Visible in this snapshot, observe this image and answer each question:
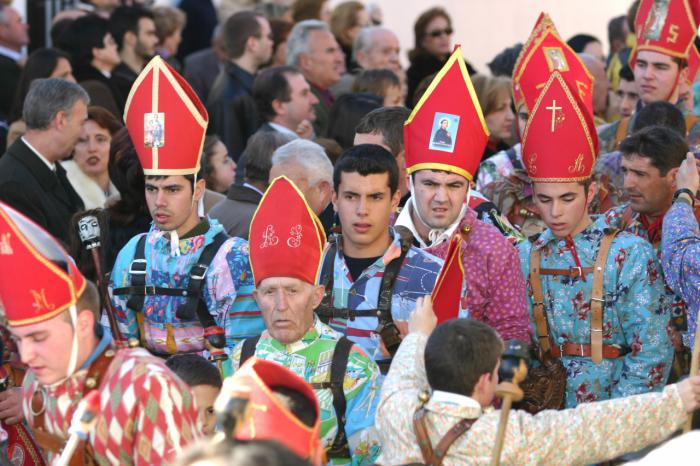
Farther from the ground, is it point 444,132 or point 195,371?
point 444,132

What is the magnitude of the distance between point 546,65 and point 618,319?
5.96 feet

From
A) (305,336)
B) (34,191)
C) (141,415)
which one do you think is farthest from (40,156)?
(141,415)

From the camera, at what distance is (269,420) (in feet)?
12.7

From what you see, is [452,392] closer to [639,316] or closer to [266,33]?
[639,316]

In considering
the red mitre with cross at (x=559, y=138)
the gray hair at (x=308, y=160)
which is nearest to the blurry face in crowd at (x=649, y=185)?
the red mitre with cross at (x=559, y=138)

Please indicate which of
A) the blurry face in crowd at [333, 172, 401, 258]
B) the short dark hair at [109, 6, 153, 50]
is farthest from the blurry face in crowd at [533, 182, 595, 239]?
the short dark hair at [109, 6, 153, 50]

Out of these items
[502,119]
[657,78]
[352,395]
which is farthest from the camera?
[502,119]

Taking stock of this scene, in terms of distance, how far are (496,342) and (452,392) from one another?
0.73 ft

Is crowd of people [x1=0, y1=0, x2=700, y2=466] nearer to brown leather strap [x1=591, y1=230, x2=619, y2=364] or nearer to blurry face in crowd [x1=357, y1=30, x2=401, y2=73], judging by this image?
brown leather strap [x1=591, y1=230, x2=619, y2=364]

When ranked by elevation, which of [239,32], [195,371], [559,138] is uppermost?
[239,32]

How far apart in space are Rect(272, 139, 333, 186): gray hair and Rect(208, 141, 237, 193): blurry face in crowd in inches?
50.5

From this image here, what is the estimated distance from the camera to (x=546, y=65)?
702 centimetres

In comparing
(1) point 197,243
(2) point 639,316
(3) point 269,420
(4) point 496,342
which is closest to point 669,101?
(2) point 639,316

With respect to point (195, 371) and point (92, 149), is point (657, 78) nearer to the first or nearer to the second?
point (92, 149)
